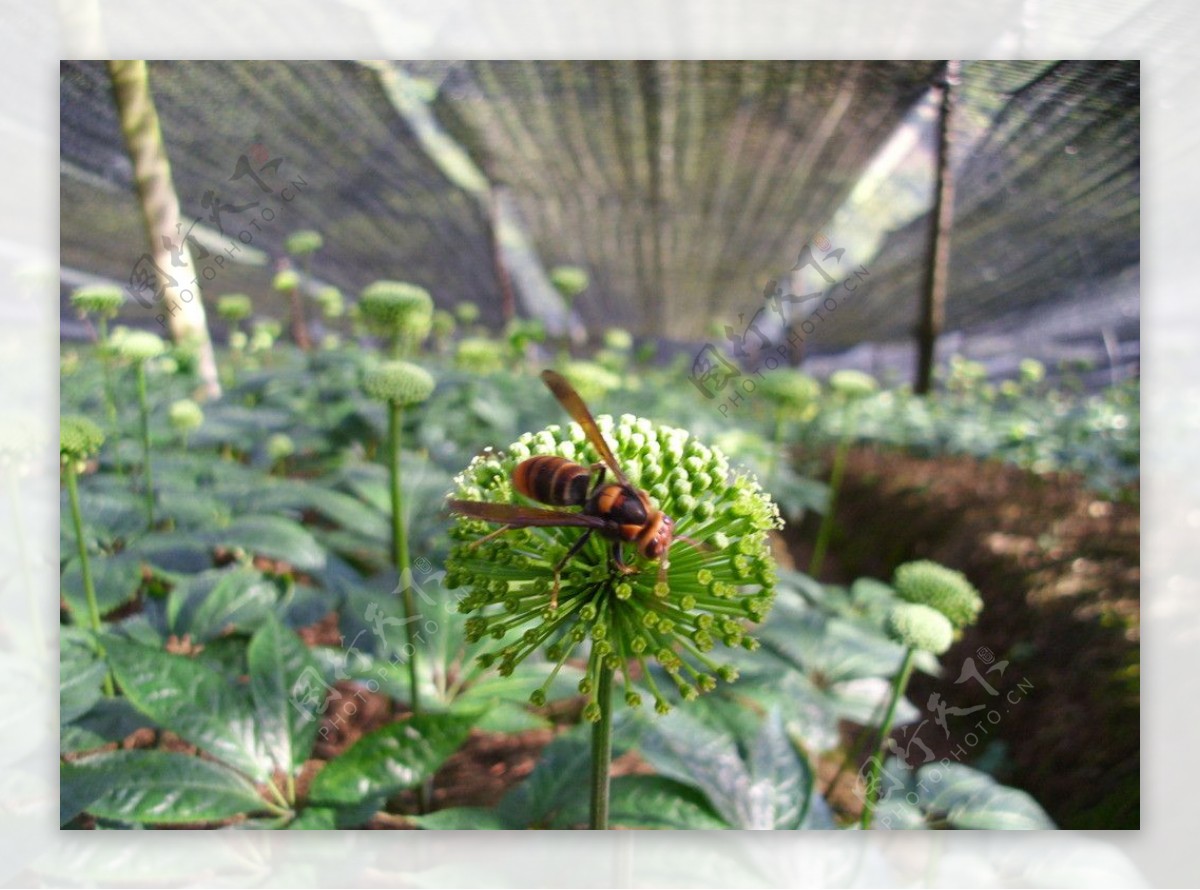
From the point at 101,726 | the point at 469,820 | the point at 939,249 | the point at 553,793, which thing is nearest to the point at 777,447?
the point at 939,249

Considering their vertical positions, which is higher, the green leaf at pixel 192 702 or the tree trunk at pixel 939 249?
the tree trunk at pixel 939 249

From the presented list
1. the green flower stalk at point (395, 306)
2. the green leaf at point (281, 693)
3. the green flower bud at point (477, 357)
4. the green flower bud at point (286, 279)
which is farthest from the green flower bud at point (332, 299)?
the green leaf at point (281, 693)

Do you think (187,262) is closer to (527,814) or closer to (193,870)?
(193,870)

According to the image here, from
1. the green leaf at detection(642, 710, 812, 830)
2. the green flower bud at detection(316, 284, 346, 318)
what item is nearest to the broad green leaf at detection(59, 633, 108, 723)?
the green leaf at detection(642, 710, 812, 830)

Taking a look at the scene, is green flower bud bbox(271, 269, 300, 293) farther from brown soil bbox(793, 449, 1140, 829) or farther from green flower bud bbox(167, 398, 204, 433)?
brown soil bbox(793, 449, 1140, 829)

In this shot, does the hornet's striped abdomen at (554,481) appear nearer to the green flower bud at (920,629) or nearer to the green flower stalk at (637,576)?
the green flower stalk at (637,576)

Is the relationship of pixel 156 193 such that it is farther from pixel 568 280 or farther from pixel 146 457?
pixel 568 280

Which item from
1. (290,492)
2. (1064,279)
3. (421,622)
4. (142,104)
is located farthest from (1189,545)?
(142,104)
